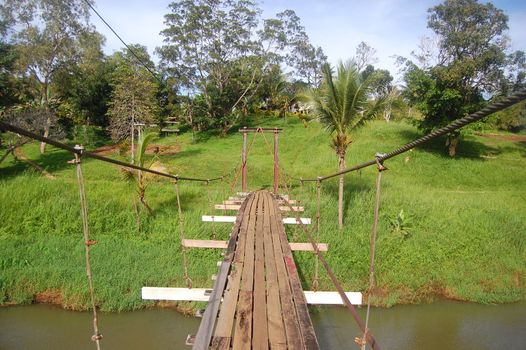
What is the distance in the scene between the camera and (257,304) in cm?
247

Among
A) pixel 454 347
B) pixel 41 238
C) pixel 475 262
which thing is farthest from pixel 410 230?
pixel 41 238

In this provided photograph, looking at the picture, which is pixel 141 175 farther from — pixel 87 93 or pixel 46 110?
pixel 87 93

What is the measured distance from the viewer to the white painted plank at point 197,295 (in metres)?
3.00

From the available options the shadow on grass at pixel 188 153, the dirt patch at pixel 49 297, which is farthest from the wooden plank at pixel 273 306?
the shadow on grass at pixel 188 153

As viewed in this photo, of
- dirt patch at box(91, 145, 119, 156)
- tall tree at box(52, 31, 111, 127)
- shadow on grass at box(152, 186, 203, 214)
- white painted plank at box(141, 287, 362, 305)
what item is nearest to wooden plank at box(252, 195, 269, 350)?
A: white painted plank at box(141, 287, 362, 305)

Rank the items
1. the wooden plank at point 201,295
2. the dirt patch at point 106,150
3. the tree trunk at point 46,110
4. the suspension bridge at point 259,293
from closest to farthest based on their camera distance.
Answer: the suspension bridge at point 259,293 < the wooden plank at point 201,295 < the tree trunk at point 46,110 < the dirt patch at point 106,150

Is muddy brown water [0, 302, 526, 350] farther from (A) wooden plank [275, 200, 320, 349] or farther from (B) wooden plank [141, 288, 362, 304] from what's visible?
(A) wooden plank [275, 200, 320, 349]

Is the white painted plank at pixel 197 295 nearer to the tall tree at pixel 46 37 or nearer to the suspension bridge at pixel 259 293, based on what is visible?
the suspension bridge at pixel 259 293

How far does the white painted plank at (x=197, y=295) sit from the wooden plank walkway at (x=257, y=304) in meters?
0.30

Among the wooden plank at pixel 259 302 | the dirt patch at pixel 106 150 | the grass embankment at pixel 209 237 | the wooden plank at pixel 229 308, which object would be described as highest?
the dirt patch at pixel 106 150

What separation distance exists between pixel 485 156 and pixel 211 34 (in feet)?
59.4

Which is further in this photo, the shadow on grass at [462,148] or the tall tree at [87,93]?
the tall tree at [87,93]

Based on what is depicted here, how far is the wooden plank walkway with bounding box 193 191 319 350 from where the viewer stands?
2.00 m

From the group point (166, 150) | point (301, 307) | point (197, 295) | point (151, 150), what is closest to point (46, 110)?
point (151, 150)
